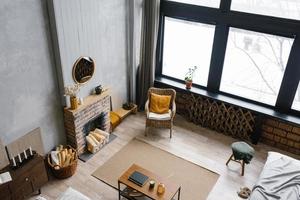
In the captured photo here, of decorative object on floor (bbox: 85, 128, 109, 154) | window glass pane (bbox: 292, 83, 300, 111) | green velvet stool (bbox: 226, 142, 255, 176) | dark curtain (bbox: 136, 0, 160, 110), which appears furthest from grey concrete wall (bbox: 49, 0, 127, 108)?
window glass pane (bbox: 292, 83, 300, 111)

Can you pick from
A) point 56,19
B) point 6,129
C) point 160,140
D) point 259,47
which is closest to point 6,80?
point 6,129

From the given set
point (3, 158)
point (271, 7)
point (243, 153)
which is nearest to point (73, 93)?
point (3, 158)

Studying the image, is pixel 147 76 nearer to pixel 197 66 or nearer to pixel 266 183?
pixel 197 66

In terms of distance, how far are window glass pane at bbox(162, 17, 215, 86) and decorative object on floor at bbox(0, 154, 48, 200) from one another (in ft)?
10.3

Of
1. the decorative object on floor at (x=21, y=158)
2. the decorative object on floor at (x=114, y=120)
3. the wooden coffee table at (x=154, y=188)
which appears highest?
the decorative object on floor at (x=21, y=158)

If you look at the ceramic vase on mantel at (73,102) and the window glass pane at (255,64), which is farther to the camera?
the window glass pane at (255,64)

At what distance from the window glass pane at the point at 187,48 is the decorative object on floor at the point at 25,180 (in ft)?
10.3

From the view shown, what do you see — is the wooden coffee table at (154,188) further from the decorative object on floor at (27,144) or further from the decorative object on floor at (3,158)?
the decorative object on floor at (3,158)

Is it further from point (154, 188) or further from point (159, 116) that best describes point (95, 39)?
point (154, 188)

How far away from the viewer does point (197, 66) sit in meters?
5.49

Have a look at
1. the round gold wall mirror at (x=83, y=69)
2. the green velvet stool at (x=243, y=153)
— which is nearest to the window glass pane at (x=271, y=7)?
the green velvet stool at (x=243, y=153)

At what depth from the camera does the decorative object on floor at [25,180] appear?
3.50 metres

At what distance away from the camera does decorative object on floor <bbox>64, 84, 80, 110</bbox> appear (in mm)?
4141

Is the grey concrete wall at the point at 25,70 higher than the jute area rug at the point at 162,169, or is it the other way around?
the grey concrete wall at the point at 25,70
